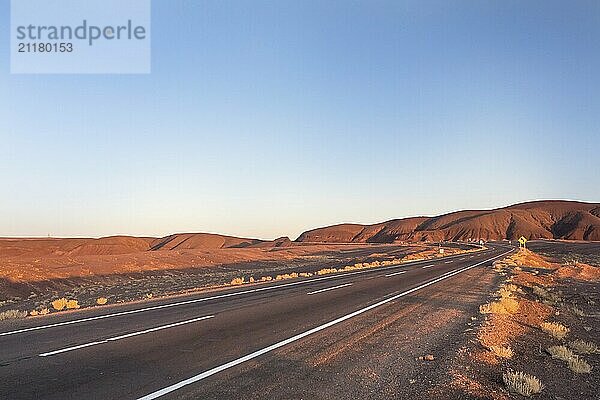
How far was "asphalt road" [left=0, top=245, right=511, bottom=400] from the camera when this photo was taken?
23.5ft

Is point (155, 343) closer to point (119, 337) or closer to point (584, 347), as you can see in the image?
point (119, 337)

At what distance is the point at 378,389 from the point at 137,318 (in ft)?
29.9

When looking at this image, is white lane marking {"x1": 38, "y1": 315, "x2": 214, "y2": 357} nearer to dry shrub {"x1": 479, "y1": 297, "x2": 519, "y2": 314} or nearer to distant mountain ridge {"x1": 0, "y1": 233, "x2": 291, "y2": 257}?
dry shrub {"x1": 479, "y1": 297, "x2": 519, "y2": 314}

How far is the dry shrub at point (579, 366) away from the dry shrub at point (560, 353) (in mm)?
280

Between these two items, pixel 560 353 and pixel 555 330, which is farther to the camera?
pixel 555 330

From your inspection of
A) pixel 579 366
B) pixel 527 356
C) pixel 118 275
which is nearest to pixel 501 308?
pixel 527 356

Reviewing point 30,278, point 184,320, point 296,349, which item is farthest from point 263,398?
point 30,278

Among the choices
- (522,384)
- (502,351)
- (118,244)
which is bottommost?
(502,351)

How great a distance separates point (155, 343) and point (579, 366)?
8.20 m

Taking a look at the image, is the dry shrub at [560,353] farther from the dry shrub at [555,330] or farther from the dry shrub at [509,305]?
the dry shrub at [509,305]

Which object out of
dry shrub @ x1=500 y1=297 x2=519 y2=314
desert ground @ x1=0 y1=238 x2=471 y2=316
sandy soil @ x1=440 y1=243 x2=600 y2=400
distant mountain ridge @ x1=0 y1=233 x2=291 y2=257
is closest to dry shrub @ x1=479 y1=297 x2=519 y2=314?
dry shrub @ x1=500 y1=297 x2=519 y2=314

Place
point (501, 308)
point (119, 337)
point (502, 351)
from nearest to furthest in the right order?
point (502, 351)
point (119, 337)
point (501, 308)

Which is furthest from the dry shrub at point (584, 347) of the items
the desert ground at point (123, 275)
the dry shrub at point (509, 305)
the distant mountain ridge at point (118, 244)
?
the distant mountain ridge at point (118, 244)

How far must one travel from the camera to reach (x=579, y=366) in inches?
364
